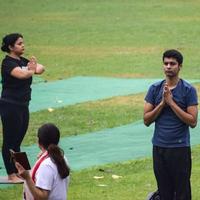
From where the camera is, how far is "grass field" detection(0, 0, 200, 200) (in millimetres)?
11013

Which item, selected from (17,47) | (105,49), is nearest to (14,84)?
(17,47)

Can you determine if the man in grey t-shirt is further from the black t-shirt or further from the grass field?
the black t-shirt

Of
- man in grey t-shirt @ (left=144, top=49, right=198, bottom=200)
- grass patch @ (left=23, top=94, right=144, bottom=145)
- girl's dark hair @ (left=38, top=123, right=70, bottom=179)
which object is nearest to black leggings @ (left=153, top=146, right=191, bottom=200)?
man in grey t-shirt @ (left=144, top=49, right=198, bottom=200)

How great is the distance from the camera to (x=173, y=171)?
8.20 m

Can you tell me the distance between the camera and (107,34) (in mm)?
28766

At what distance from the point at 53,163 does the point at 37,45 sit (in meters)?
20.2

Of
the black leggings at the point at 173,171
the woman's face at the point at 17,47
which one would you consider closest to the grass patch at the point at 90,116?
the woman's face at the point at 17,47

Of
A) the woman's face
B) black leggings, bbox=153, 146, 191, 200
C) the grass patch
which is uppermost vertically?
the woman's face

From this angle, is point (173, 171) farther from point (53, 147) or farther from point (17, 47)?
point (17, 47)

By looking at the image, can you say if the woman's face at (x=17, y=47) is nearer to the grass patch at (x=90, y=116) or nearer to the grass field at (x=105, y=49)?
the grass field at (x=105, y=49)

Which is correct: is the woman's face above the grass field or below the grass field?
above

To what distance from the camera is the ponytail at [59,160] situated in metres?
6.86

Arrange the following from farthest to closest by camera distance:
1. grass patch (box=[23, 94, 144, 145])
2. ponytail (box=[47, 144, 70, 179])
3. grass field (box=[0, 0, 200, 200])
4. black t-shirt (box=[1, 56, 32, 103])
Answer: grass patch (box=[23, 94, 144, 145]) → grass field (box=[0, 0, 200, 200]) → black t-shirt (box=[1, 56, 32, 103]) → ponytail (box=[47, 144, 70, 179])

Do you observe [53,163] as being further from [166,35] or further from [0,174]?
[166,35]
